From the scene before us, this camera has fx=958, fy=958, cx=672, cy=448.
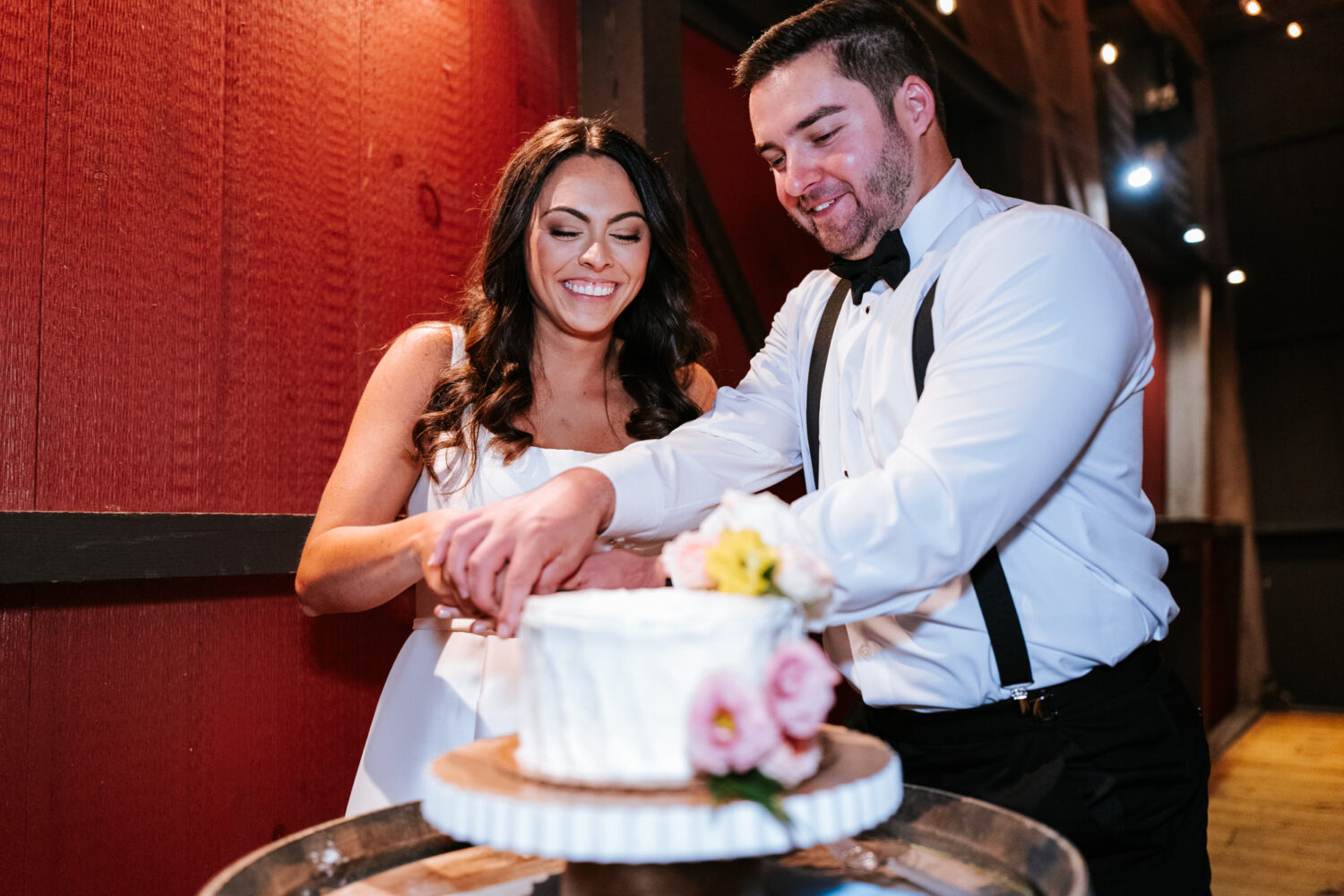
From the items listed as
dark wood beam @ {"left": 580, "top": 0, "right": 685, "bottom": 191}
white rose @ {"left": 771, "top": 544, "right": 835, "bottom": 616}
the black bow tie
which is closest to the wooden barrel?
white rose @ {"left": 771, "top": 544, "right": 835, "bottom": 616}

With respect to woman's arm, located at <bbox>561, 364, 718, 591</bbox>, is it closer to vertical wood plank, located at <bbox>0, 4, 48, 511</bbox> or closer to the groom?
the groom

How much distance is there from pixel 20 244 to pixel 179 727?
3.00ft

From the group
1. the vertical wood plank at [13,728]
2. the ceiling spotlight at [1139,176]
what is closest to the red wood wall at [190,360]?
the vertical wood plank at [13,728]

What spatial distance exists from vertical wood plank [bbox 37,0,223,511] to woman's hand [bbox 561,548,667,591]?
0.95m

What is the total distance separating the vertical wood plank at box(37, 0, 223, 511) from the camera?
1664 mm

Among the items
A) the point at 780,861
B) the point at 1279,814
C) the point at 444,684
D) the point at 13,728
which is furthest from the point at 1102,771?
the point at 1279,814

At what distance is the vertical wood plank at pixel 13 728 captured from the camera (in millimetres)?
1572

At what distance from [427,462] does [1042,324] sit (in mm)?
1127

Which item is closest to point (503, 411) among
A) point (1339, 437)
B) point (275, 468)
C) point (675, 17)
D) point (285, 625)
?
point (275, 468)

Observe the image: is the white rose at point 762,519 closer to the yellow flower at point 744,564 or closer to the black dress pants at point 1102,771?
the yellow flower at point 744,564

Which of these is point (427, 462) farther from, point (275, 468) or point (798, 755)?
point (798, 755)

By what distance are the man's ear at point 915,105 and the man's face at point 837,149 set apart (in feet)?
0.09

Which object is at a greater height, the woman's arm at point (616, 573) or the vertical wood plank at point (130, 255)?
the vertical wood plank at point (130, 255)

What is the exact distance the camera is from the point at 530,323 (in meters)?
2.07
